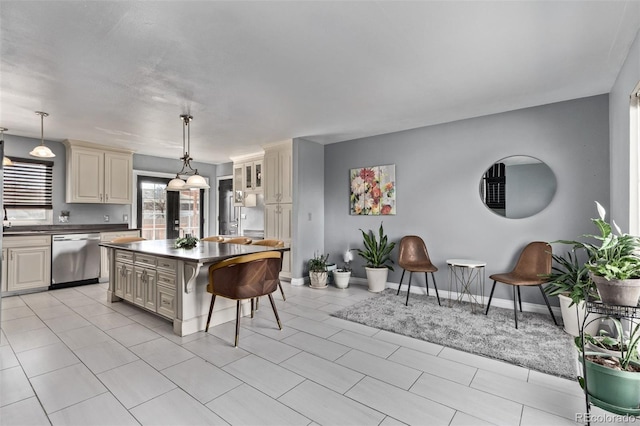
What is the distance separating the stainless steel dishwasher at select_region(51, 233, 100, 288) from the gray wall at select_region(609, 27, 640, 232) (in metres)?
6.79

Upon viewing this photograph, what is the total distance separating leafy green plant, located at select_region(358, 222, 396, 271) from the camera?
15.4 feet

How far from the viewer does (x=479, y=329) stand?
10.2 ft

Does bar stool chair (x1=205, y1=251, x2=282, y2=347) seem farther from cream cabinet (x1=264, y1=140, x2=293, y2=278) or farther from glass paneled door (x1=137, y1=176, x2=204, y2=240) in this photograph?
glass paneled door (x1=137, y1=176, x2=204, y2=240)

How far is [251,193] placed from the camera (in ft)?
20.0

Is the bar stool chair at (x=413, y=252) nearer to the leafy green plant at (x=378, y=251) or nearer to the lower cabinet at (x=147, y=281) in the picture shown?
the leafy green plant at (x=378, y=251)

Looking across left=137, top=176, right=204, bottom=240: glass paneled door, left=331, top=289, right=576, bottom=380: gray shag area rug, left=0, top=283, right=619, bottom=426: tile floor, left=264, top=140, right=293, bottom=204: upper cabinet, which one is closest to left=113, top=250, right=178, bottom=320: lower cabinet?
left=0, top=283, right=619, bottom=426: tile floor

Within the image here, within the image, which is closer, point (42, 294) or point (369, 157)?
point (42, 294)

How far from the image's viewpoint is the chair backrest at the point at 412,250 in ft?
14.3

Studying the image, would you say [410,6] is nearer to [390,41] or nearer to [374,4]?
[374,4]

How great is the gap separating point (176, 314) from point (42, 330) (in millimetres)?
1381

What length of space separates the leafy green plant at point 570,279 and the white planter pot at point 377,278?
1973 mm

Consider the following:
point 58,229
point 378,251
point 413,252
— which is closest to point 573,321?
point 413,252

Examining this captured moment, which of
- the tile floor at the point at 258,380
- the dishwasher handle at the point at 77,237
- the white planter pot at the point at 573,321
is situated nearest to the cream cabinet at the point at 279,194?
the tile floor at the point at 258,380

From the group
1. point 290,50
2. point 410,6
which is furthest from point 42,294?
point 410,6
